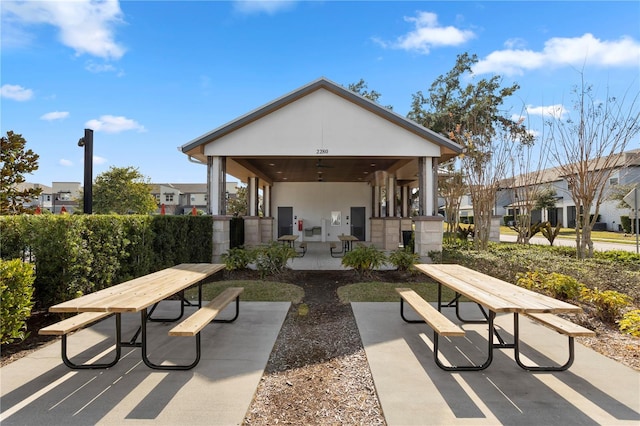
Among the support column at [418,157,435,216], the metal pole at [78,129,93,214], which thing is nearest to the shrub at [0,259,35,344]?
the metal pole at [78,129,93,214]

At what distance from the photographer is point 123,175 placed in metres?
34.8

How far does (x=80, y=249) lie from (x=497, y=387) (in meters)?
5.99

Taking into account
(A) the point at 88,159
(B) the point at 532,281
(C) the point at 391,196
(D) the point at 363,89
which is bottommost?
(B) the point at 532,281

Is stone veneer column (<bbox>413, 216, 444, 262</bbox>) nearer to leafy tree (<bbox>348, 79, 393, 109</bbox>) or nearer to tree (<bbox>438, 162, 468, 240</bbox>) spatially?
tree (<bbox>438, 162, 468, 240</bbox>)

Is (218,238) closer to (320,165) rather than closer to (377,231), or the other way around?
(320,165)

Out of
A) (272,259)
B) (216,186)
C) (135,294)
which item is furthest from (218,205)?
(135,294)

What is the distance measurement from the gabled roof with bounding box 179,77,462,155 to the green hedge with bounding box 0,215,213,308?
4029 mm

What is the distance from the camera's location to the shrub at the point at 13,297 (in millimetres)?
3861

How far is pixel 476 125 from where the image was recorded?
49.8 ft

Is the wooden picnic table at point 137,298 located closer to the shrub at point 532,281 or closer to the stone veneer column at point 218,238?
the stone veneer column at point 218,238

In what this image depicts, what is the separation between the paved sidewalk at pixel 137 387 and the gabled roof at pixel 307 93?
7471 mm

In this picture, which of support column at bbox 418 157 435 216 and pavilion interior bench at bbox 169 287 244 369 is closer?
pavilion interior bench at bbox 169 287 244 369

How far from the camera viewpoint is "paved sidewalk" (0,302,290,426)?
9.08ft

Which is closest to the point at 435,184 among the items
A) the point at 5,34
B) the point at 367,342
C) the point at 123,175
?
the point at 367,342
